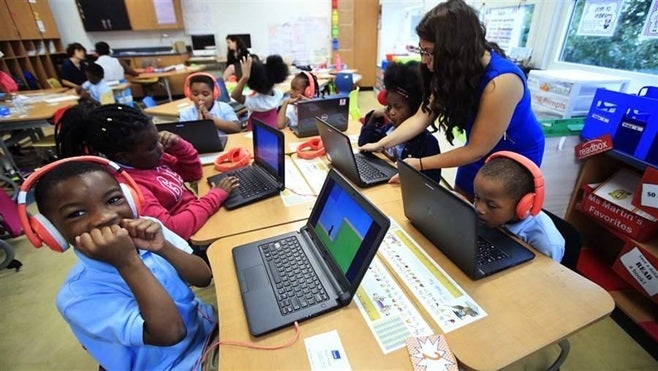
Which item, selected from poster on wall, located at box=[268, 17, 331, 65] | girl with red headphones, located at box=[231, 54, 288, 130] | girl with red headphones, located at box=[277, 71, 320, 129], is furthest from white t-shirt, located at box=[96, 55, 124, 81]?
girl with red headphones, located at box=[277, 71, 320, 129]

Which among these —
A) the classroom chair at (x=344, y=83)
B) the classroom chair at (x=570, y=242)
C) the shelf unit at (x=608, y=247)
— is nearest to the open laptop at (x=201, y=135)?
the classroom chair at (x=570, y=242)

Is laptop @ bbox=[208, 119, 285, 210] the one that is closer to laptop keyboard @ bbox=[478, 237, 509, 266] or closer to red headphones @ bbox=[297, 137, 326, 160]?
red headphones @ bbox=[297, 137, 326, 160]

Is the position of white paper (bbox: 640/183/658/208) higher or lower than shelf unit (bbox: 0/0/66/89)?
lower

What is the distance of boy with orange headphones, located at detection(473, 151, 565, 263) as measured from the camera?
0.94 metres

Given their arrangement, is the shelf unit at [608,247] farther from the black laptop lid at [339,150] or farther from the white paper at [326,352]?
the white paper at [326,352]

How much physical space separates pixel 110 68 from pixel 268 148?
5.09 m

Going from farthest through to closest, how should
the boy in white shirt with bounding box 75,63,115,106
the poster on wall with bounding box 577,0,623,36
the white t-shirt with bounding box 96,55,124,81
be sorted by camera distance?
1. the white t-shirt with bounding box 96,55,124,81
2. the boy in white shirt with bounding box 75,63,115,106
3. the poster on wall with bounding box 577,0,623,36

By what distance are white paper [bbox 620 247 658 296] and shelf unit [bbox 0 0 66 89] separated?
771 centimetres

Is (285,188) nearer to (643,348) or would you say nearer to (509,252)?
(509,252)

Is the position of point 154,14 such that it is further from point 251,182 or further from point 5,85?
point 251,182

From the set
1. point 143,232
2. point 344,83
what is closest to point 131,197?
point 143,232

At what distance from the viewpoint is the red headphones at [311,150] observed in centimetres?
179

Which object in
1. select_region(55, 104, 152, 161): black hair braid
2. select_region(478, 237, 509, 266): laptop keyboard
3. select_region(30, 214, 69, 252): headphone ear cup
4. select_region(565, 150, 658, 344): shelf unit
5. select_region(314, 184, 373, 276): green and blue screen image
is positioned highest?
select_region(55, 104, 152, 161): black hair braid

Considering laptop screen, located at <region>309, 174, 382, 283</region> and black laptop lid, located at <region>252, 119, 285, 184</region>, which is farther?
black laptop lid, located at <region>252, 119, 285, 184</region>
